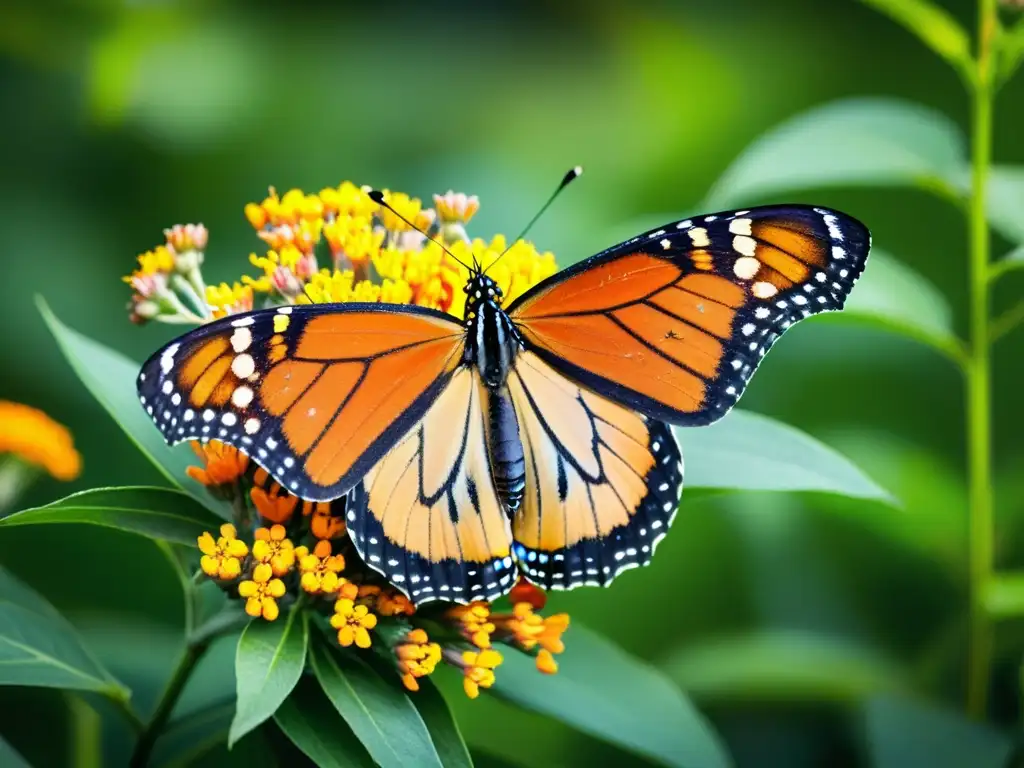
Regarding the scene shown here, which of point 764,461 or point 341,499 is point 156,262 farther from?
point 764,461

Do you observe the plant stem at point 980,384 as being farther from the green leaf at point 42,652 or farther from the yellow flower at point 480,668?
the green leaf at point 42,652

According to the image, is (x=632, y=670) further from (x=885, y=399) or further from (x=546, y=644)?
(x=885, y=399)

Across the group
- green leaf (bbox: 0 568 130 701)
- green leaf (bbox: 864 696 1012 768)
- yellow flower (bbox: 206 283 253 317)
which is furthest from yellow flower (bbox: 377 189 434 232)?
green leaf (bbox: 864 696 1012 768)

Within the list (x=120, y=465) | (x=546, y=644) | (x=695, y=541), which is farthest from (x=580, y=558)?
(x=120, y=465)

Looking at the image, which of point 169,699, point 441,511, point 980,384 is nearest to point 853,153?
point 980,384

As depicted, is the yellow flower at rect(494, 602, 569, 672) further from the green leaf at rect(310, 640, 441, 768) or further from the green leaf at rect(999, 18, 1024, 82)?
the green leaf at rect(999, 18, 1024, 82)

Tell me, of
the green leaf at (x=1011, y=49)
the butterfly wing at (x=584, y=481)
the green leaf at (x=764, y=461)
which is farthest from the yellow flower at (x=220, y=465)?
the green leaf at (x=1011, y=49)
